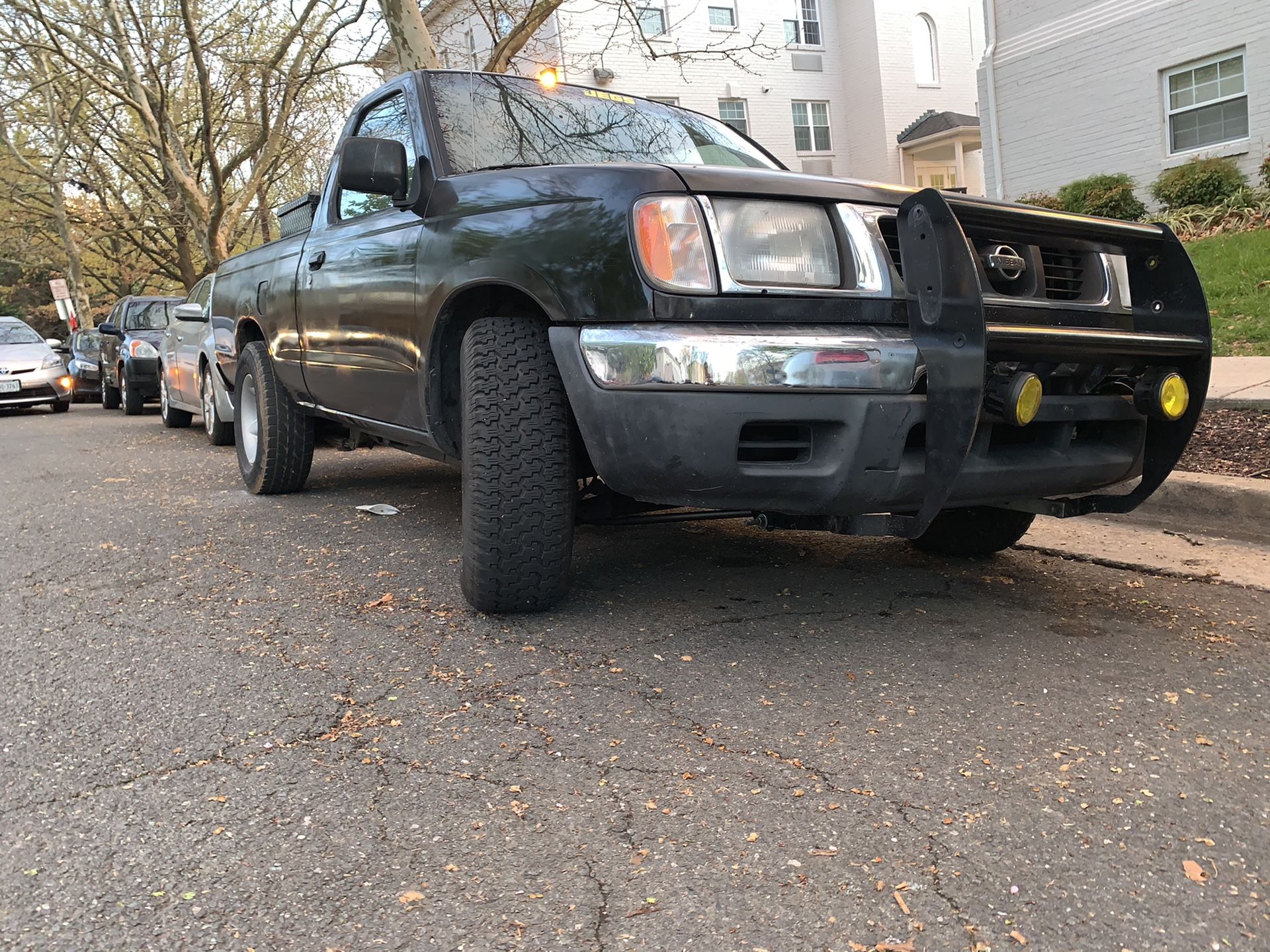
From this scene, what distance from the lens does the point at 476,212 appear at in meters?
3.42

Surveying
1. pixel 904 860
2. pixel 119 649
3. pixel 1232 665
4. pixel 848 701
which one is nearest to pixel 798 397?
pixel 848 701

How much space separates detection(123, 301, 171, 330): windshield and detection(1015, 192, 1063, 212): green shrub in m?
12.2

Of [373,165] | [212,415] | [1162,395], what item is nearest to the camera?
[1162,395]

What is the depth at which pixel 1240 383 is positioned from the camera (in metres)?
6.08

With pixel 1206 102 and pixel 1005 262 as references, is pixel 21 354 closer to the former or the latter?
pixel 1005 262

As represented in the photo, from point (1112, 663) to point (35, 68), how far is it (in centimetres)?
2856

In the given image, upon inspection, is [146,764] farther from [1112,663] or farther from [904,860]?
[1112,663]

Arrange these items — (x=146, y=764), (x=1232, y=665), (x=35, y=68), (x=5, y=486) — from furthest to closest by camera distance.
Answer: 1. (x=35, y=68)
2. (x=5, y=486)
3. (x=1232, y=665)
4. (x=146, y=764)

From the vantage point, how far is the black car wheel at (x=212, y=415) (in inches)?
358

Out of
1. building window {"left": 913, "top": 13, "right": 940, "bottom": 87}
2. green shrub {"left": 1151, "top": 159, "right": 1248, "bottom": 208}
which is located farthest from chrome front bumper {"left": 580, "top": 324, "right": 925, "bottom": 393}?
building window {"left": 913, "top": 13, "right": 940, "bottom": 87}

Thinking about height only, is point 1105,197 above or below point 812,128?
below

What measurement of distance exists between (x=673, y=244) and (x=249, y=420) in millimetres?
4263

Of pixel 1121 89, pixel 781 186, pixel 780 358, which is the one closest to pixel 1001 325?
pixel 780 358

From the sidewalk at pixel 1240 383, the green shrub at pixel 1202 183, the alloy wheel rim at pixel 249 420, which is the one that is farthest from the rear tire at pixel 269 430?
the green shrub at pixel 1202 183
